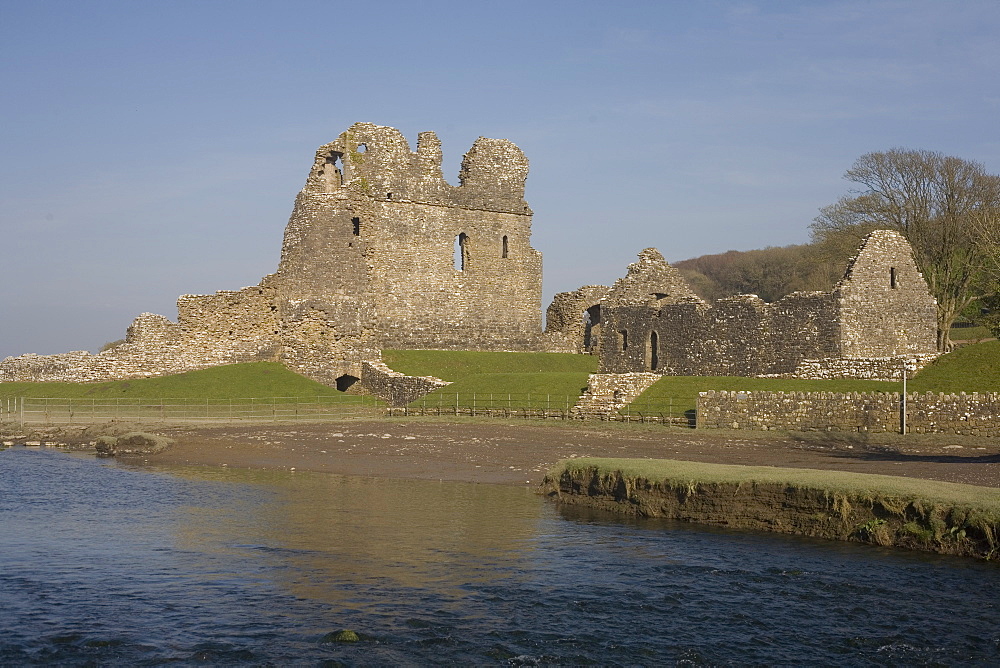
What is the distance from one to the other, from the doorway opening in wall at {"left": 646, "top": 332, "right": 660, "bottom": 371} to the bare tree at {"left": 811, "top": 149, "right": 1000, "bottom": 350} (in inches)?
530

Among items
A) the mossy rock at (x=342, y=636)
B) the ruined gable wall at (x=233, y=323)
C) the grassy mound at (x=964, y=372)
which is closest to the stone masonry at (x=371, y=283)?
the ruined gable wall at (x=233, y=323)

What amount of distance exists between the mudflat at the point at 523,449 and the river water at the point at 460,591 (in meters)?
4.96

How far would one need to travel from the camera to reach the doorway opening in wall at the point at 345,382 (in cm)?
4153

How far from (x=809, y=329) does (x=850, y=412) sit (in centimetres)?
515

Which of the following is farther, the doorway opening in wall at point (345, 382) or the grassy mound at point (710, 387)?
the doorway opening in wall at point (345, 382)

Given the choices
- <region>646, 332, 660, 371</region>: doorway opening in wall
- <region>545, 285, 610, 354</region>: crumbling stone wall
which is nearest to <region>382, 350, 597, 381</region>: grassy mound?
<region>545, 285, 610, 354</region>: crumbling stone wall

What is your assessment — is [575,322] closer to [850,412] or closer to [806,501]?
[850,412]

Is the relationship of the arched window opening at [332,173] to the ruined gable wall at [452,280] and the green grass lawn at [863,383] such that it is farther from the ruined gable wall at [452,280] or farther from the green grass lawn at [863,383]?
the green grass lawn at [863,383]

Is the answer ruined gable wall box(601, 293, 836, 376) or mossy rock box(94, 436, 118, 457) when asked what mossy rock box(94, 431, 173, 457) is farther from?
ruined gable wall box(601, 293, 836, 376)

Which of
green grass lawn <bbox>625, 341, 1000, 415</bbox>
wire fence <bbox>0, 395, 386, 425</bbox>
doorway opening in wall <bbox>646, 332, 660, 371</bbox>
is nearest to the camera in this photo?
green grass lawn <bbox>625, 341, 1000, 415</bbox>

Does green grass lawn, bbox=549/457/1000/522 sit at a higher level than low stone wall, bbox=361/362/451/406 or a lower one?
lower

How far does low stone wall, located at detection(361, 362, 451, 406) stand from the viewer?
37.6 metres

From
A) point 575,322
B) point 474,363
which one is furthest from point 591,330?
point 474,363

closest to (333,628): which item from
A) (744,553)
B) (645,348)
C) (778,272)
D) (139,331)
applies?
(744,553)
